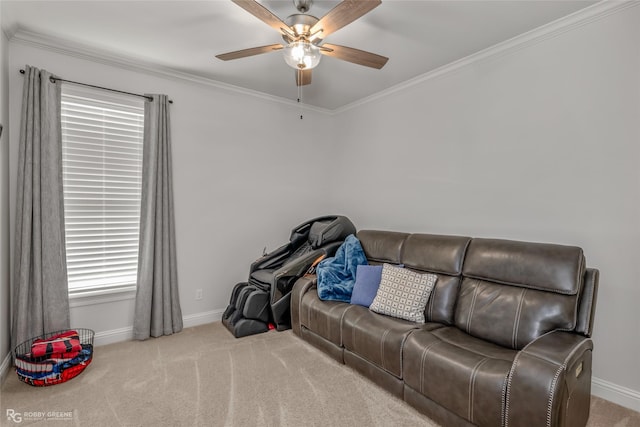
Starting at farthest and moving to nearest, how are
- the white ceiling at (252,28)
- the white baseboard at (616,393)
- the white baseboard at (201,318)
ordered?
1. the white baseboard at (201,318)
2. the white ceiling at (252,28)
3. the white baseboard at (616,393)

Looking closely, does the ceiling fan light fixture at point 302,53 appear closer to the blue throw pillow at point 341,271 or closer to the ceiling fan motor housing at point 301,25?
the ceiling fan motor housing at point 301,25

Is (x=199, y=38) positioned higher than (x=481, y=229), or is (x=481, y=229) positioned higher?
(x=199, y=38)

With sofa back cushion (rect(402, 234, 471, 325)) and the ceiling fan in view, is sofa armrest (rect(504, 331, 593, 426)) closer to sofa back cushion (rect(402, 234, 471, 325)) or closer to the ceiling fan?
sofa back cushion (rect(402, 234, 471, 325))

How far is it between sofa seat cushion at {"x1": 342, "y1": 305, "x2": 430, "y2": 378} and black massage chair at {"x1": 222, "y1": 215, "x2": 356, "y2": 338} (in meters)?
0.91

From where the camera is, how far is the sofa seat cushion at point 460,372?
1.60 meters

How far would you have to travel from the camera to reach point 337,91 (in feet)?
12.4

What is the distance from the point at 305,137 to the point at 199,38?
1.96m

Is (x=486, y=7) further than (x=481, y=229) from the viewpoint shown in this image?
No

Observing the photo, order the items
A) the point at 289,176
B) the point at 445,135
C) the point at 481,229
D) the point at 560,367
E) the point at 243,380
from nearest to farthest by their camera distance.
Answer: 1. the point at 560,367
2. the point at 243,380
3. the point at 481,229
4. the point at 445,135
5. the point at 289,176

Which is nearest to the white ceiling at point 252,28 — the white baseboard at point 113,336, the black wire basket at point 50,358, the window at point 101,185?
the window at point 101,185

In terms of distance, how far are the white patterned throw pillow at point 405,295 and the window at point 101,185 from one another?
7.75 feet

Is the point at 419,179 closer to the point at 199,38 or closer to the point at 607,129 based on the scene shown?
the point at 607,129

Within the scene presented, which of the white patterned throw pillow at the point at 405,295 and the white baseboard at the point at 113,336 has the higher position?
the white patterned throw pillow at the point at 405,295

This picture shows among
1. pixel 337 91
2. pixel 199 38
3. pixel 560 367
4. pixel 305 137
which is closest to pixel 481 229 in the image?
pixel 560 367
